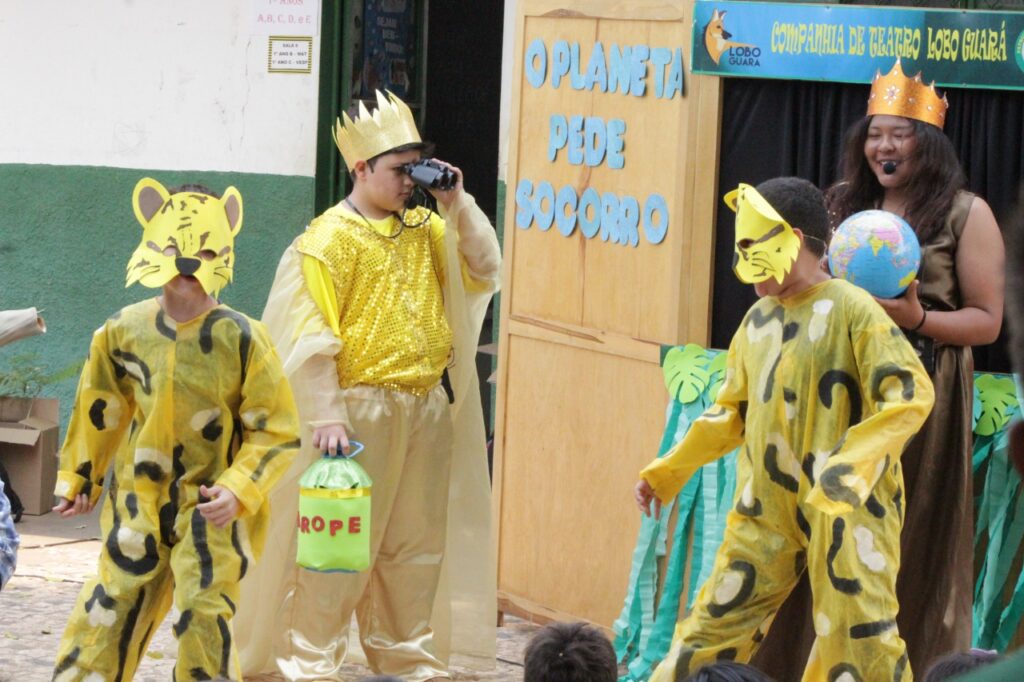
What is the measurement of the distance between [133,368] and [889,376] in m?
2.08

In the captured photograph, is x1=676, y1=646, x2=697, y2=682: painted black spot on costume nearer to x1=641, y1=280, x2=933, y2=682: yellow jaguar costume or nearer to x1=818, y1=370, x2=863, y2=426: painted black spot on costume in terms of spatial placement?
x1=641, y1=280, x2=933, y2=682: yellow jaguar costume

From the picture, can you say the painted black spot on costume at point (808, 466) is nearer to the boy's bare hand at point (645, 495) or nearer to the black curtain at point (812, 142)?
the boy's bare hand at point (645, 495)

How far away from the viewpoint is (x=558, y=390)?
21.8ft

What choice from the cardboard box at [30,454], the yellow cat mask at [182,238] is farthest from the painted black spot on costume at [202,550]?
the cardboard box at [30,454]

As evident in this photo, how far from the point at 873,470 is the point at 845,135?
1.53 m

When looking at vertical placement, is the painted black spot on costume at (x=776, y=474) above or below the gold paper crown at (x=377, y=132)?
below

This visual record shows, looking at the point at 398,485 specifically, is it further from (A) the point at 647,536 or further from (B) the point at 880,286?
(B) the point at 880,286

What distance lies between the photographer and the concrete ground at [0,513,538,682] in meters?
6.21

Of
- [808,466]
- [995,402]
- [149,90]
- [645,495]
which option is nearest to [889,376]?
[808,466]

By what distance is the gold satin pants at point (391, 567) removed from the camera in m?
6.00

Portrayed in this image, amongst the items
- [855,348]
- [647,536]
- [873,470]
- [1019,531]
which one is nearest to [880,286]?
[855,348]

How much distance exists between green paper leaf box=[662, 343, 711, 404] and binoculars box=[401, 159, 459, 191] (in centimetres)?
97

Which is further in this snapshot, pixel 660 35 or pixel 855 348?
pixel 660 35

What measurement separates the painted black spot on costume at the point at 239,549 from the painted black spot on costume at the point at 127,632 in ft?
0.90
